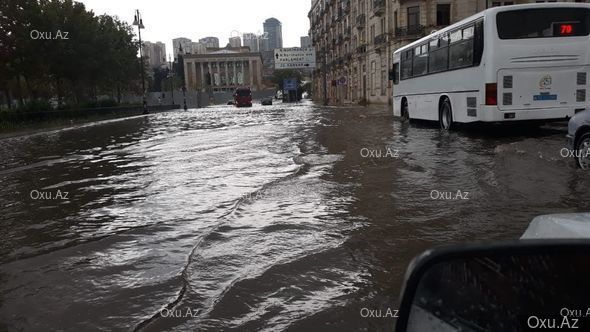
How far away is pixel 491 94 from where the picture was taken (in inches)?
517

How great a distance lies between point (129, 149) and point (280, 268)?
12652mm

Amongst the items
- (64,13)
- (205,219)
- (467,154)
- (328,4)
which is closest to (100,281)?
(205,219)

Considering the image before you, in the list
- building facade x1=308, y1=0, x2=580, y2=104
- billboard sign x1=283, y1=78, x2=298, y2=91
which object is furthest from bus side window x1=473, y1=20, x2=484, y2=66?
billboard sign x1=283, y1=78, x2=298, y2=91

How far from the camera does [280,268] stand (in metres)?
4.46

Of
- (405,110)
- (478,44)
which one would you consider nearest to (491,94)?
(478,44)

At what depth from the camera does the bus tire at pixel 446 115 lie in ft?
53.2

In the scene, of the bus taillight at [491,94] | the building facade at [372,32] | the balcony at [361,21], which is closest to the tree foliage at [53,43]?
the building facade at [372,32]

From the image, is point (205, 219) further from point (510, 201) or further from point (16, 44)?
point (16, 44)

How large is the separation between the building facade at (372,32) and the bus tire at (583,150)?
122ft

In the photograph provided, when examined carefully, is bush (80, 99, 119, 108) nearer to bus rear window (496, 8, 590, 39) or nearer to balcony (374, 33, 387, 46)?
balcony (374, 33, 387, 46)

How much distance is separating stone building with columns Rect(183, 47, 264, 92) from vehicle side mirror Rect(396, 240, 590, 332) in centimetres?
13918

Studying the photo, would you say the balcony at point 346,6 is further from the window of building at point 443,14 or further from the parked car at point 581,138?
Result: the parked car at point 581,138

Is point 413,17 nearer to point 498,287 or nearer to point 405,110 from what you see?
point 405,110

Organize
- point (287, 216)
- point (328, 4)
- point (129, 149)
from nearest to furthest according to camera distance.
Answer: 1. point (287, 216)
2. point (129, 149)
3. point (328, 4)
